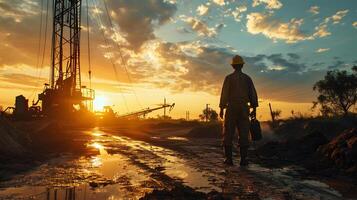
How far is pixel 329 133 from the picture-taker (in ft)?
60.7

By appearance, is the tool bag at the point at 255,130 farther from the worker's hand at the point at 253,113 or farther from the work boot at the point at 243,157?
the work boot at the point at 243,157

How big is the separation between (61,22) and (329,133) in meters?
38.5

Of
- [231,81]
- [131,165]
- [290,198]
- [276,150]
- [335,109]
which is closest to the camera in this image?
[290,198]

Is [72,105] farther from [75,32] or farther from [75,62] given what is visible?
[75,32]

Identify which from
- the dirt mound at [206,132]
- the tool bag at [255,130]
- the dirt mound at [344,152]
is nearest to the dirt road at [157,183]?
the dirt mound at [344,152]

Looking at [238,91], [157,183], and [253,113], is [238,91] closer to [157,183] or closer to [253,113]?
[253,113]

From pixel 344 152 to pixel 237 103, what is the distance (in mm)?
2451

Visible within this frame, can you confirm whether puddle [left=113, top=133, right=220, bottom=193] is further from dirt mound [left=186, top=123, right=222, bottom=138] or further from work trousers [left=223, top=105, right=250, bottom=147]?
dirt mound [left=186, top=123, right=222, bottom=138]

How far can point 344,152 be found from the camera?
8570mm

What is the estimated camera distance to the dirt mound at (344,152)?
815 centimetres

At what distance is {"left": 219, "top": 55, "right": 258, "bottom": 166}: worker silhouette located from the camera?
29.8 feet

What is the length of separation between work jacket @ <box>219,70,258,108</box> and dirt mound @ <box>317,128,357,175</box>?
6.69 ft

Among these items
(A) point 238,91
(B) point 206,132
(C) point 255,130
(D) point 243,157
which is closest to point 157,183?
(D) point 243,157

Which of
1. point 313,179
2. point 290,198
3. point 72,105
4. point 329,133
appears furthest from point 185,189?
point 72,105
